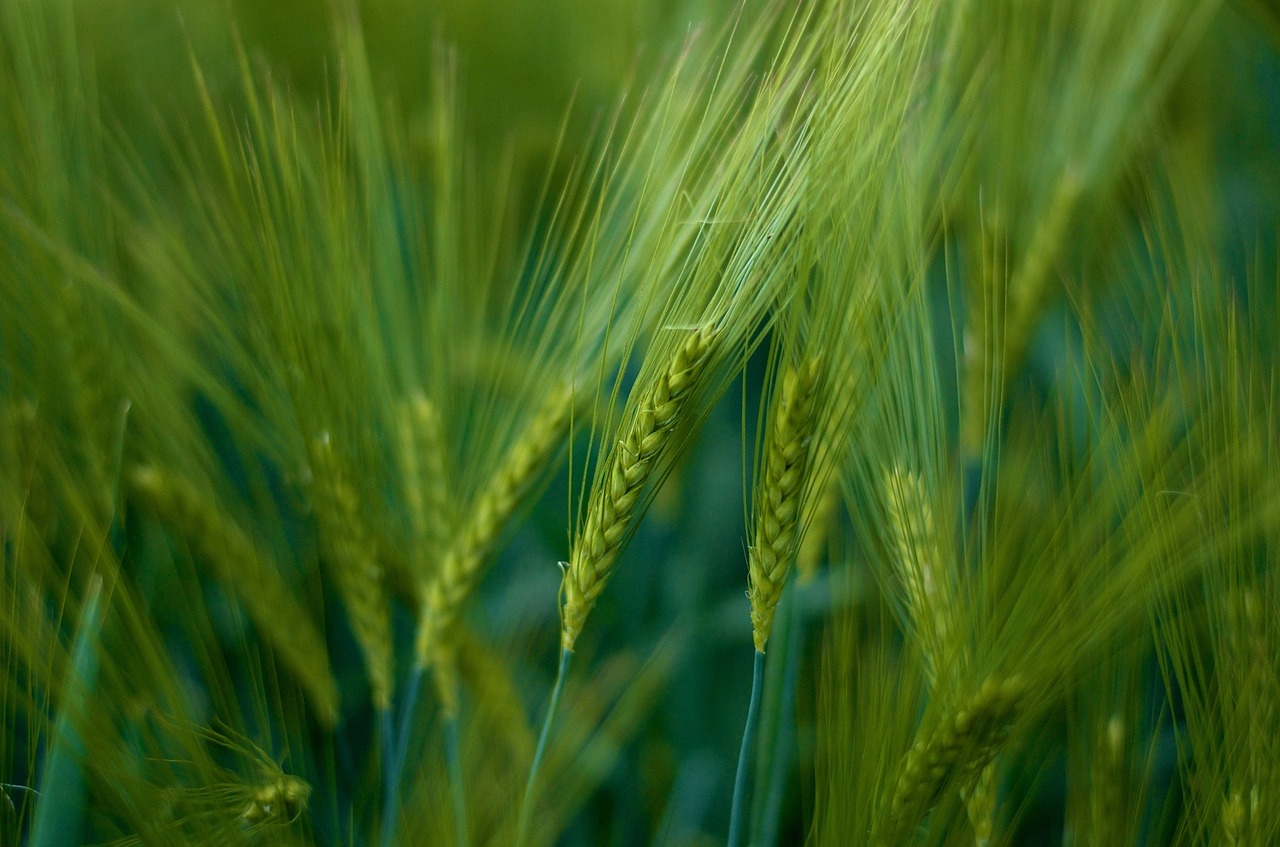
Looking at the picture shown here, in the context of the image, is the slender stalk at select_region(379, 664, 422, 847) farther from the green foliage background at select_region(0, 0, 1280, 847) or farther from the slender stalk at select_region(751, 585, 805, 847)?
the slender stalk at select_region(751, 585, 805, 847)

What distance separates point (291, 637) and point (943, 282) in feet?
1.70

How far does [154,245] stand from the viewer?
1.89ft

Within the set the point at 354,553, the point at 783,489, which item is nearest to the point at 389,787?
the point at 354,553

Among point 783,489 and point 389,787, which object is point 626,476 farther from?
point 389,787

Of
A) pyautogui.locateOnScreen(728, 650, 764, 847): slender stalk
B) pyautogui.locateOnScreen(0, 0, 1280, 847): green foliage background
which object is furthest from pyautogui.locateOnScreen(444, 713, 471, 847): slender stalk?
pyautogui.locateOnScreen(728, 650, 764, 847): slender stalk

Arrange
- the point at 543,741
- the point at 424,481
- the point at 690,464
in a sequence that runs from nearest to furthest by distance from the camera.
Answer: the point at 543,741 → the point at 424,481 → the point at 690,464

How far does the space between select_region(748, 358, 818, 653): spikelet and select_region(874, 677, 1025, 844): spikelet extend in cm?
9

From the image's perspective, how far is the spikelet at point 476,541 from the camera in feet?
1.43

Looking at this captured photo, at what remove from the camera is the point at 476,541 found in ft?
1.44

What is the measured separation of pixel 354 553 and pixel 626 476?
16cm

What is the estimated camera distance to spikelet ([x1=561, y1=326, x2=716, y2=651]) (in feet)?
1.14

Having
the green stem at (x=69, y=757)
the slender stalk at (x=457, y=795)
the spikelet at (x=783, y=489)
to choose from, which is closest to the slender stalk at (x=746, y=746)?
the spikelet at (x=783, y=489)

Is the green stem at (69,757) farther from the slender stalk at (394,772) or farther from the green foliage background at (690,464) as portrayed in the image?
the slender stalk at (394,772)

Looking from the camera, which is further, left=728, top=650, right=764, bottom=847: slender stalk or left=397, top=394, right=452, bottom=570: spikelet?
left=397, top=394, right=452, bottom=570: spikelet
